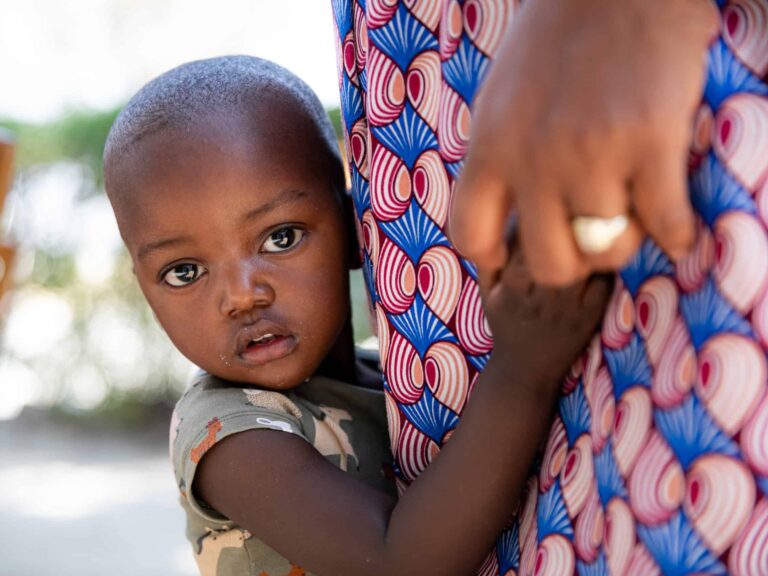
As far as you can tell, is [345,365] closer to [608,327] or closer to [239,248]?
[239,248]

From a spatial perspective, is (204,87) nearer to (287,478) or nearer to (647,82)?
(287,478)

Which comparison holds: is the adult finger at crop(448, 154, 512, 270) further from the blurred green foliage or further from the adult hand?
the blurred green foliage

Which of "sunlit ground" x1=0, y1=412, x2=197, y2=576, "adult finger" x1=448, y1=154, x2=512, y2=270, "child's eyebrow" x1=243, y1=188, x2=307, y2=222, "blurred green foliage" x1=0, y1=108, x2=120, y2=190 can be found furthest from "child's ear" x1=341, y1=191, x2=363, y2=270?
"blurred green foliage" x1=0, y1=108, x2=120, y2=190

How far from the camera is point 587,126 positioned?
2.19 ft

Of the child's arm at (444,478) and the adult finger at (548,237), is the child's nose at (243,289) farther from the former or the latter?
the adult finger at (548,237)

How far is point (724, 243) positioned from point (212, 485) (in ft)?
2.95

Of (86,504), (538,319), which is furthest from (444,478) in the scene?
(86,504)

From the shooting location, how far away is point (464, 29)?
0.99 metres

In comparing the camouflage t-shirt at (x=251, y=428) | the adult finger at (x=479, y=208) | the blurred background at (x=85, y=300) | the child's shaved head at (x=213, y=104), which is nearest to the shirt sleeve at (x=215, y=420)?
the camouflage t-shirt at (x=251, y=428)

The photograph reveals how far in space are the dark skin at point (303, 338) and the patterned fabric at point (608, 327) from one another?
45mm

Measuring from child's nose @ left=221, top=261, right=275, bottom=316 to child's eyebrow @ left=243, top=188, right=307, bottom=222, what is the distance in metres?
0.07

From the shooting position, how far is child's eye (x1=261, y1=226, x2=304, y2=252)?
154cm

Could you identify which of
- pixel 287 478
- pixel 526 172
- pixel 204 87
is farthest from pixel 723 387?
pixel 204 87

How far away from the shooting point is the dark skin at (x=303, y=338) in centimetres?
→ 99
